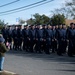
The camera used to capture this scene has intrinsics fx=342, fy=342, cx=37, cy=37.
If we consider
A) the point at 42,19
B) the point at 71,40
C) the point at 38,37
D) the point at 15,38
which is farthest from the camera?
the point at 42,19

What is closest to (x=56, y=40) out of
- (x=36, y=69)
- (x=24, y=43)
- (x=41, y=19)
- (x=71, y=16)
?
(x=24, y=43)

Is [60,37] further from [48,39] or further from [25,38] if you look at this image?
[25,38]

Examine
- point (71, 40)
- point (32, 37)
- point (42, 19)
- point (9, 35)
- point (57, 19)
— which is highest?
point (42, 19)

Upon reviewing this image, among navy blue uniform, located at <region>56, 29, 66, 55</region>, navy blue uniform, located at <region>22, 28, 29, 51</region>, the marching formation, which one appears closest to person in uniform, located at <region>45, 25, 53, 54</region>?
the marching formation

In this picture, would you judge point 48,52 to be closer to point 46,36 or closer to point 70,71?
point 46,36

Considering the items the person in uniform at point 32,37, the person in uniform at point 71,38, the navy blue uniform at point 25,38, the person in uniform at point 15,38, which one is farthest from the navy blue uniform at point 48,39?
the person in uniform at point 15,38

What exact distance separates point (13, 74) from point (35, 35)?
9.65 metres

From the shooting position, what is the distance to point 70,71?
13.4 m

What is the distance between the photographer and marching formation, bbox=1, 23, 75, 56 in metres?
19.2

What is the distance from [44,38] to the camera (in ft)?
70.0

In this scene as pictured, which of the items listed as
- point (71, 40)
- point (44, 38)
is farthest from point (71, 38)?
point (44, 38)

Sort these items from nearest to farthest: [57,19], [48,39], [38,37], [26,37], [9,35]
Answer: [48,39] → [38,37] → [26,37] → [9,35] → [57,19]

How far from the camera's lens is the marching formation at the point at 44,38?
19.2m

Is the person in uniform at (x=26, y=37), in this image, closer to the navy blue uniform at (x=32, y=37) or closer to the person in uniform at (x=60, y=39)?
the navy blue uniform at (x=32, y=37)
